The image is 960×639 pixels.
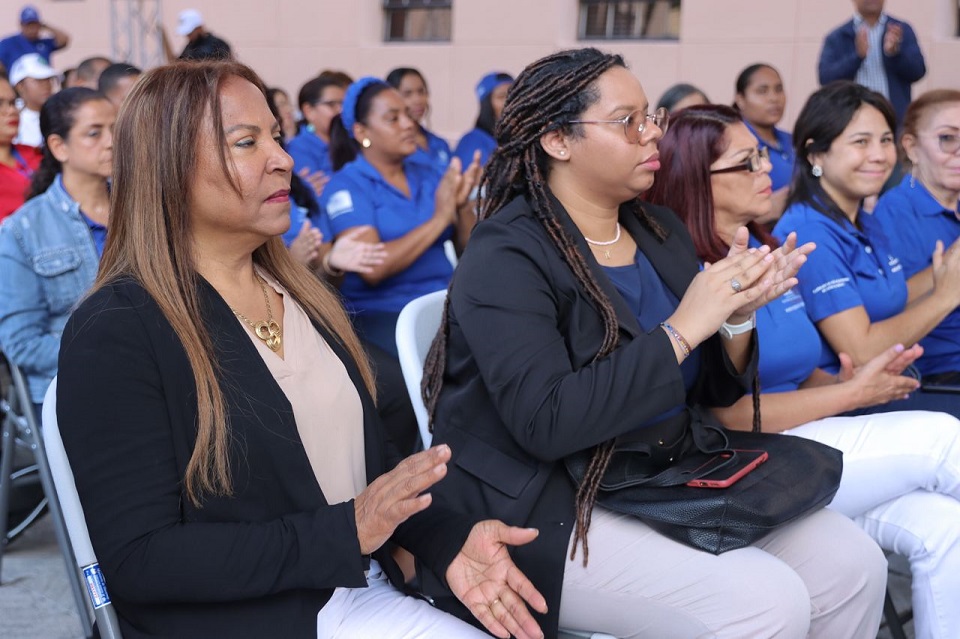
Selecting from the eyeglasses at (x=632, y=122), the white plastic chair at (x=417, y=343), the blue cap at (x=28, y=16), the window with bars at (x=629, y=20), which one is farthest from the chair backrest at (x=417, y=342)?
the blue cap at (x=28, y=16)

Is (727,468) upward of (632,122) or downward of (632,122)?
downward

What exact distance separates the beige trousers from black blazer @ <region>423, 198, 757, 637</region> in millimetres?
79

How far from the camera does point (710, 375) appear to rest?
2.38 m

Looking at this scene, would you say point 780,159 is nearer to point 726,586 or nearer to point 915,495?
point 915,495

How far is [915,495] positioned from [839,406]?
0.28m

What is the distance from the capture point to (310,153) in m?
5.55

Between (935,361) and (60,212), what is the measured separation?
9.40ft

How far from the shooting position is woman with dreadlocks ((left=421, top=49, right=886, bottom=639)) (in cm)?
189

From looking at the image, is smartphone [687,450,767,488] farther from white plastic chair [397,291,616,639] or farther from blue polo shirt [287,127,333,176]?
blue polo shirt [287,127,333,176]

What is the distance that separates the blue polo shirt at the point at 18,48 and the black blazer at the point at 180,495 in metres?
7.19

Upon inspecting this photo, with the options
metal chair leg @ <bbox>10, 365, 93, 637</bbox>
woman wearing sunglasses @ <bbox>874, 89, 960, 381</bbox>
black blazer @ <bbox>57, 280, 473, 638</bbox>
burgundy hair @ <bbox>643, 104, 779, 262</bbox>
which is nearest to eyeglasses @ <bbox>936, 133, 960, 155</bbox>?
woman wearing sunglasses @ <bbox>874, 89, 960, 381</bbox>

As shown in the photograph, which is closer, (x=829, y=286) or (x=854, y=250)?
(x=829, y=286)

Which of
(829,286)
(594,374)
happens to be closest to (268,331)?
(594,374)

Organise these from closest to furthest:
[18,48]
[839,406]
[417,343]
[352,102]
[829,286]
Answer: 1. [417,343]
2. [839,406]
3. [829,286]
4. [352,102]
5. [18,48]
